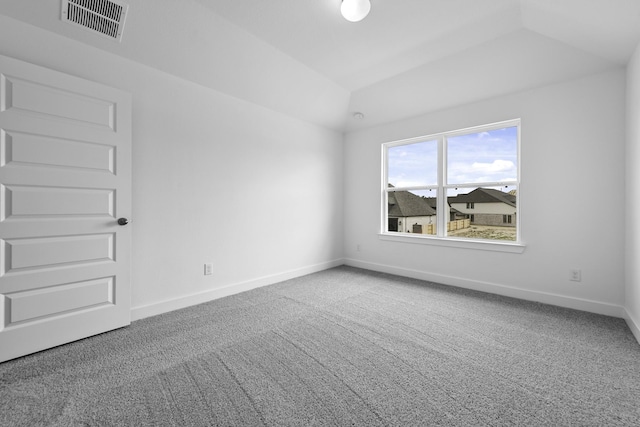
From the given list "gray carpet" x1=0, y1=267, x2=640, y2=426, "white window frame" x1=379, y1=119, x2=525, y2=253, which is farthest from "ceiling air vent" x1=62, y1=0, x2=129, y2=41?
"white window frame" x1=379, y1=119, x2=525, y2=253

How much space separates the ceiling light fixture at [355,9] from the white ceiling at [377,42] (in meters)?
0.12

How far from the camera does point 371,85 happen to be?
3680 mm

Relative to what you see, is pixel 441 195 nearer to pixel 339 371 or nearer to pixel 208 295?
pixel 339 371

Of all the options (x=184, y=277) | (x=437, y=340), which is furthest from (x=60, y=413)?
(x=437, y=340)

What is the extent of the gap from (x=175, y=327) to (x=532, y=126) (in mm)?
4177

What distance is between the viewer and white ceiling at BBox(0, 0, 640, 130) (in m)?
2.19

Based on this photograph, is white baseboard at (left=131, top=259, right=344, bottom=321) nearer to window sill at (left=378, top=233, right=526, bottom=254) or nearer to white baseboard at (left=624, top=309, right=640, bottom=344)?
window sill at (left=378, top=233, right=526, bottom=254)

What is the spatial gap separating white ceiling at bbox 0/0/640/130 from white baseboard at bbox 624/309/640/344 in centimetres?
226

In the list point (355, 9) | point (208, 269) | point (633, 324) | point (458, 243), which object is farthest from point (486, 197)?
point (208, 269)

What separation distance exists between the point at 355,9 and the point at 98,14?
2006 millimetres

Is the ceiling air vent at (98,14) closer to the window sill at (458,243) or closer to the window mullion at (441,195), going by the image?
the window mullion at (441,195)

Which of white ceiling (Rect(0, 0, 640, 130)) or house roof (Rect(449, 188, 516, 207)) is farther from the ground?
white ceiling (Rect(0, 0, 640, 130))

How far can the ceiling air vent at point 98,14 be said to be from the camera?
2016 millimetres

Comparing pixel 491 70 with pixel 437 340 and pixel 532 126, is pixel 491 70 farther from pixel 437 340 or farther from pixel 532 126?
pixel 437 340
